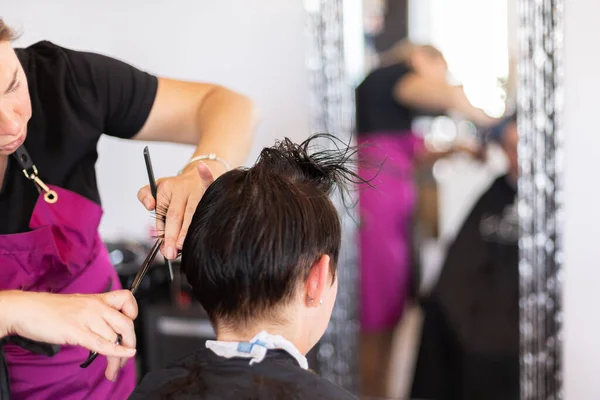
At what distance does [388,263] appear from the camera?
239 centimetres

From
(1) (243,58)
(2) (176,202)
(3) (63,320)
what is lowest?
(3) (63,320)

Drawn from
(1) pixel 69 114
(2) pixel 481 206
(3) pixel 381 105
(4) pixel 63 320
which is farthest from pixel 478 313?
(4) pixel 63 320

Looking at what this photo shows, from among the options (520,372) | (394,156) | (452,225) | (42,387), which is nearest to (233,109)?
(42,387)

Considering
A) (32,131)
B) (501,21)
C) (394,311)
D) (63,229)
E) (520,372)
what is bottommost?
(520,372)

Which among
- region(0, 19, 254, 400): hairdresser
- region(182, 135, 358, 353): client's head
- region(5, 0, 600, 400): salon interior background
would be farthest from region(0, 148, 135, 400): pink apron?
region(5, 0, 600, 400): salon interior background

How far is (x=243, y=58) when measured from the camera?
245 cm

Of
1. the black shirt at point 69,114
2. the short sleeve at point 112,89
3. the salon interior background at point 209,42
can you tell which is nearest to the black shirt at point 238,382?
the black shirt at point 69,114

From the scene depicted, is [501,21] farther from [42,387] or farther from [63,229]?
[42,387]

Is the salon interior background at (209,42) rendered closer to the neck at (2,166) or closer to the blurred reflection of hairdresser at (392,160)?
the blurred reflection of hairdresser at (392,160)

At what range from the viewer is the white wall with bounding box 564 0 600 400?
2074 millimetres

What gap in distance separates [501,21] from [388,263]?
0.89 metres

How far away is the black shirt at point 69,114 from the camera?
3.96ft

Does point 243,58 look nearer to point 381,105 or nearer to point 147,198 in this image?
point 381,105

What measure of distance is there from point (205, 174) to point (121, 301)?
0.90ft
